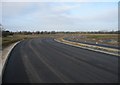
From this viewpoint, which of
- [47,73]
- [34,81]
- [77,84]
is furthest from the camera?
[47,73]

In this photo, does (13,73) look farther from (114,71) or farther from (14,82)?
(114,71)

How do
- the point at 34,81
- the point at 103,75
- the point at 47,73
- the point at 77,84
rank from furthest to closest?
1. the point at 47,73
2. the point at 103,75
3. the point at 34,81
4. the point at 77,84

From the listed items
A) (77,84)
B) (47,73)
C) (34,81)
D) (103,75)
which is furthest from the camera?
(47,73)


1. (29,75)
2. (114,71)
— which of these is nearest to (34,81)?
(29,75)

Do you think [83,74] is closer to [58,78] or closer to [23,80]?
[58,78]

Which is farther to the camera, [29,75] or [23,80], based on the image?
[29,75]

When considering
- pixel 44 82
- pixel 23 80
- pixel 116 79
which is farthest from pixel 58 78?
pixel 116 79

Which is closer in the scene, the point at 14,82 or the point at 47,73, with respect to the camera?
the point at 14,82

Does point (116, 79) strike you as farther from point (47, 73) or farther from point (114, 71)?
point (47, 73)

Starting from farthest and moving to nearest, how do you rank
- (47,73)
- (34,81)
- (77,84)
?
(47,73), (34,81), (77,84)

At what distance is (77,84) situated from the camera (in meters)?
10.0

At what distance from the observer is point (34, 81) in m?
10.9

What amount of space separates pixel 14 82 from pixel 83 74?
3.59 metres

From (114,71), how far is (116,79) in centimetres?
209
